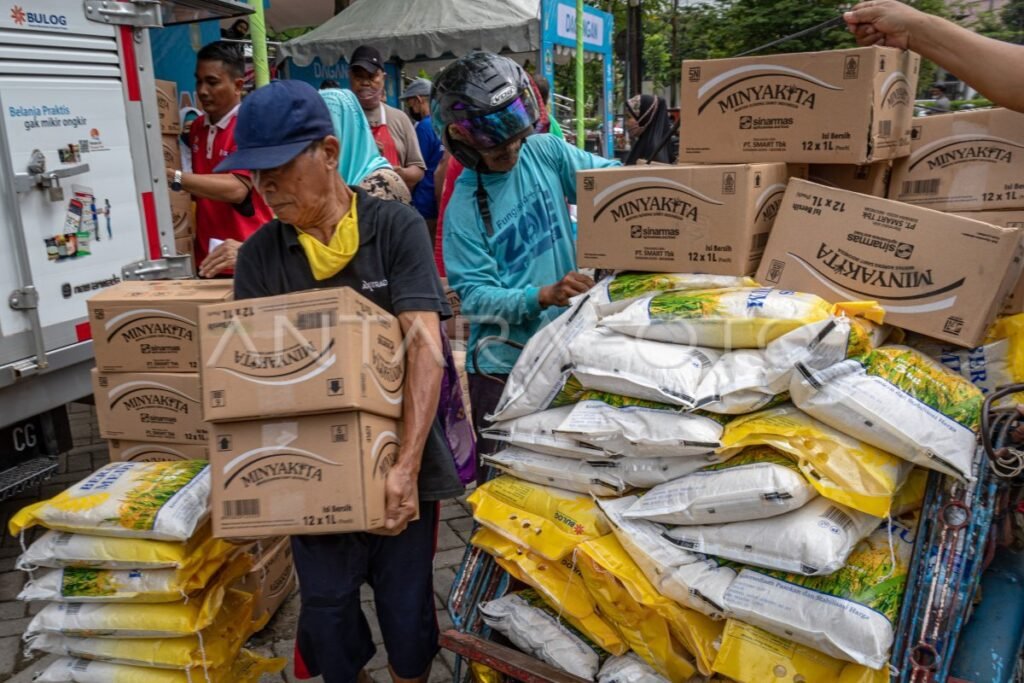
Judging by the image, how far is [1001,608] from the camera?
6.34 feet

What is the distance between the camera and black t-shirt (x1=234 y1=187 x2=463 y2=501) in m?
2.20

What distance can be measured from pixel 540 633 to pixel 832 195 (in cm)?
145

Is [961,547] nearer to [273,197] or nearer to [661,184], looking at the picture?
[661,184]

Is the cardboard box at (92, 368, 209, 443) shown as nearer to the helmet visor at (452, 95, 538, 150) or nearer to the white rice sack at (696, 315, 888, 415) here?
the helmet visor at (452, 95, 538, 150)

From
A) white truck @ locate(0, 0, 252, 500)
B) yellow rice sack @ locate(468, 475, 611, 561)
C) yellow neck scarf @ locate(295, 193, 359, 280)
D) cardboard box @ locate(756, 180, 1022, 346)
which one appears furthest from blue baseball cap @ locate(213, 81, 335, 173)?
white truck @ locate(0, 0, 252, 500)

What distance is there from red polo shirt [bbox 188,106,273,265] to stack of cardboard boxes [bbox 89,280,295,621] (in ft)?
2.86

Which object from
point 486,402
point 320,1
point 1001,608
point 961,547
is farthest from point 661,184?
point 320,1

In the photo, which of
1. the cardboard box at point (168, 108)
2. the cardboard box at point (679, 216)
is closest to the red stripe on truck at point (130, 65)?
the cardboard box at point (168, 108)

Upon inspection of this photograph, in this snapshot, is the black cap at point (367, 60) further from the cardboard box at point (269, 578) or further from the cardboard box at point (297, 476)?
the cardboard box at point (297, 476)

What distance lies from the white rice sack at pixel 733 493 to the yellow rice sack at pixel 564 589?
268 millimetres

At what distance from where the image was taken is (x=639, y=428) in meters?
2.07

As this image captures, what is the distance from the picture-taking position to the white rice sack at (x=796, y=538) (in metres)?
1.79

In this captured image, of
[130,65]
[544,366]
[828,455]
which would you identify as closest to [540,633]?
[544,366]

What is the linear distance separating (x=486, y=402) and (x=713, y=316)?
44.4 inches
